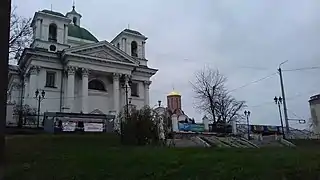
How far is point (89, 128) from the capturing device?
32.2 meters

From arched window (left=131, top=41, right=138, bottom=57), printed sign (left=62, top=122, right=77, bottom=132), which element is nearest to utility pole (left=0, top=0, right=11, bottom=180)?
printed sign (left=62, top=122, right=77, bottom=132)

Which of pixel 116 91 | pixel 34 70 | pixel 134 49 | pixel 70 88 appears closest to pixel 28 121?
pixel 70 88

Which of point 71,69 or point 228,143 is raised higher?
point 71,69

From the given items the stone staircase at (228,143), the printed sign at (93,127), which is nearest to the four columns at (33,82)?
the printed sign at (93,127)

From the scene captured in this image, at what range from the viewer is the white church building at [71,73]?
Result: 43.7 m

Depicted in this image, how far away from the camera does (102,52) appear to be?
46.9 metres

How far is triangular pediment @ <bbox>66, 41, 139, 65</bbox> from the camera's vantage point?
44.9 m

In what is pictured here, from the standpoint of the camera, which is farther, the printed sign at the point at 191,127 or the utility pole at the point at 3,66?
the printed sign at the point at 191,127

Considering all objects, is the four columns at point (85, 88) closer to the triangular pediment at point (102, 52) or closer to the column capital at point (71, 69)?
the column capital at point (71, 69)

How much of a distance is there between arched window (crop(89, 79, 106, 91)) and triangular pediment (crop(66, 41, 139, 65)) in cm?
381

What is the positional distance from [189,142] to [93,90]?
924 inches

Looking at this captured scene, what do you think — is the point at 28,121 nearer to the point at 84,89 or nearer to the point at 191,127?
the point at 84,89

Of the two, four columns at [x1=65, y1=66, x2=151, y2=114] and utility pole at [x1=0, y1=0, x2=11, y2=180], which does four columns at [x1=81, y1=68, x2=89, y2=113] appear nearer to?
four columns at [x1=65, y1=66, x2=151, y2=114]

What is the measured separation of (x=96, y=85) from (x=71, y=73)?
511cm
